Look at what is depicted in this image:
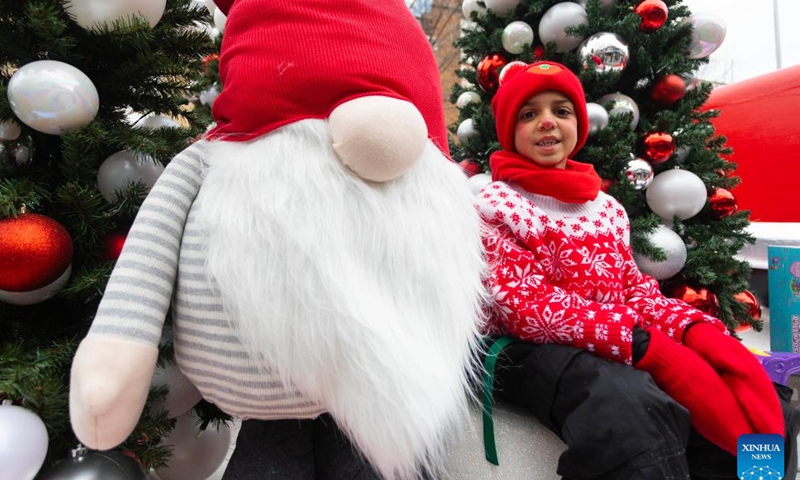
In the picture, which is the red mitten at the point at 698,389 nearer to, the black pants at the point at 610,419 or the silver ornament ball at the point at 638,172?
the black pants at the point at 610,419

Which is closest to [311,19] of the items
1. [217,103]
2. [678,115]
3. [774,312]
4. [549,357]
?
[217,103]

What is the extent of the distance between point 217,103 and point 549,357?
28.0 inches

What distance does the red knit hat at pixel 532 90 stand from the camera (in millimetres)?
1148

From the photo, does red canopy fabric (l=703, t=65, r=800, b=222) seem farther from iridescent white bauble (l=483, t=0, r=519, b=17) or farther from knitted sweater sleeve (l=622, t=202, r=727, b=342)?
knitted sweater sleeve (l=622, t=202, r=727, b=342)

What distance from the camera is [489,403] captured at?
2.71ft

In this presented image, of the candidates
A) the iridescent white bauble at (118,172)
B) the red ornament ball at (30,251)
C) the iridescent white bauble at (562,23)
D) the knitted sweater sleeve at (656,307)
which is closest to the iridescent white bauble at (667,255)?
the knitted sweater sleeve at (656,307)

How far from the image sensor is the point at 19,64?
797mm

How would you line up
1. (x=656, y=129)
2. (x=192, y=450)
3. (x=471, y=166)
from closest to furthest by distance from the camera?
(x=192, y=450) < (x=656, y=129) < (x=471, y=166)

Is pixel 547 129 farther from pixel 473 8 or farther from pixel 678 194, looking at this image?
pixel 473 8

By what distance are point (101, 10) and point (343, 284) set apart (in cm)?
65

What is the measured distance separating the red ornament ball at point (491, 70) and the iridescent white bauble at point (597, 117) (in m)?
0.40

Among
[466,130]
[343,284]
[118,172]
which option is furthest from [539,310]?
[466,130]

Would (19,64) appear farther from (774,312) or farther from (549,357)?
(774,312)

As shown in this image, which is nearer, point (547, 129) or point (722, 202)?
point (547, 129)
